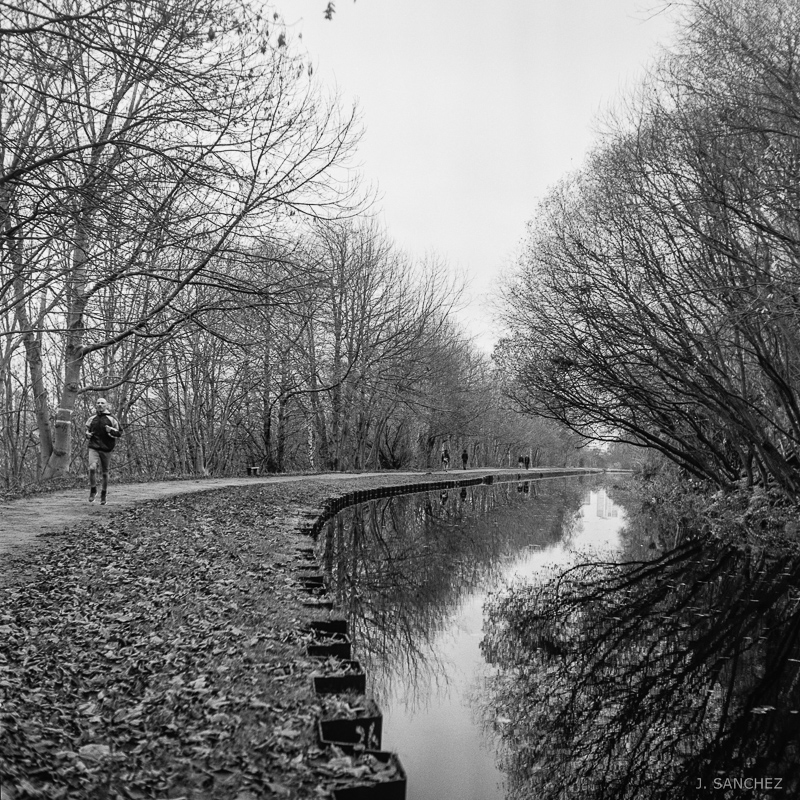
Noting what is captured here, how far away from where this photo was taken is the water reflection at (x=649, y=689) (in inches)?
178

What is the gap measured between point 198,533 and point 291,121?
6108mm

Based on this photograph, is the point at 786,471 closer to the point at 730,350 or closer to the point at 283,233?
the point at 730,350

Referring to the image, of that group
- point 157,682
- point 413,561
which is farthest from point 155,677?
point 413,561

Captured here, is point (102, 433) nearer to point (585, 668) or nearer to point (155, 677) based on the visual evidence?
point (155, 677)

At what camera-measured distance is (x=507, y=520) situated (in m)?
19.8

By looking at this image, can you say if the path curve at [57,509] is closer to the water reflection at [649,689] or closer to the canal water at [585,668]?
the canal water at [585,668]

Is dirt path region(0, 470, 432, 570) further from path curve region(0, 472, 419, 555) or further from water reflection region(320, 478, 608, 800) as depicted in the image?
water reflection region(320, 478, 608, 800)

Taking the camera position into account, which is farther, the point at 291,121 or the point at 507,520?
the point at 507,520

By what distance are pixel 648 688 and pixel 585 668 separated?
0.67 m

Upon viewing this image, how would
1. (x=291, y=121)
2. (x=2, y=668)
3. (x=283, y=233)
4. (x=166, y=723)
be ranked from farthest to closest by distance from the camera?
(x=283, y=233), (x=291, y=121), (x=2, y=668), (x=166, y=723)

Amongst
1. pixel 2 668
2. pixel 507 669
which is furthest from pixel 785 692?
pixel 2 668

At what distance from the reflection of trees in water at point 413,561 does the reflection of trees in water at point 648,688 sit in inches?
34.8

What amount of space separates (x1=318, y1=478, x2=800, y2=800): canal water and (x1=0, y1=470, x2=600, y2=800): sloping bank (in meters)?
1.32

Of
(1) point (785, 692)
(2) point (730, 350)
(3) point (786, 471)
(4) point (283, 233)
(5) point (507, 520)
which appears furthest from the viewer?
(5) point (507, 520)
